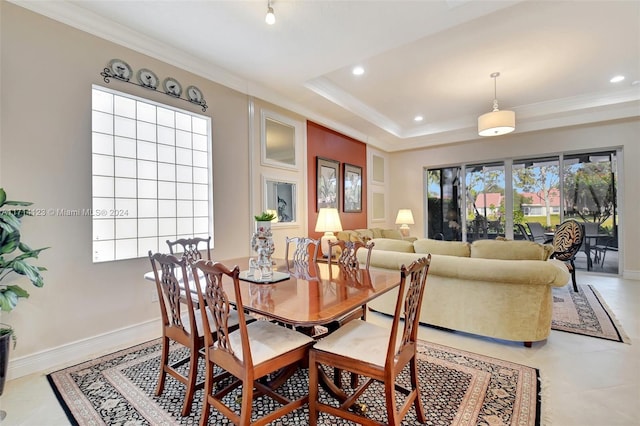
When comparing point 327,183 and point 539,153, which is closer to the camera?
point 327,183

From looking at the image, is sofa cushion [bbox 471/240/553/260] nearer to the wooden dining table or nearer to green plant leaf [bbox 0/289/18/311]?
the wooden dining table

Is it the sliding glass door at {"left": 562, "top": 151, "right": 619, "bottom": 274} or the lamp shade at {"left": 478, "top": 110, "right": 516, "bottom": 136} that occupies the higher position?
the lamp shade at {"left": 478, "top": 110, "right": 516, "bottom": 136}

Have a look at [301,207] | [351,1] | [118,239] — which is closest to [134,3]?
[351,1]

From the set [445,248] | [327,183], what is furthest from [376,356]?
[327,183]

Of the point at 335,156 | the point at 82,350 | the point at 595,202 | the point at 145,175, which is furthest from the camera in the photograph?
the point at 335,156

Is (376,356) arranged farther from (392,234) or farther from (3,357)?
(392,234)

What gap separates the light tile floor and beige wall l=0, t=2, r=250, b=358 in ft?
1.65

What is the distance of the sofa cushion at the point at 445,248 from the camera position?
9.35ft

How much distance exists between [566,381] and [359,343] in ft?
5.44

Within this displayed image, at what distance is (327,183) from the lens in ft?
17.5

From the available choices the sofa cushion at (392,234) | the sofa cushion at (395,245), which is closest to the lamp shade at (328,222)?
the sofa cushion at (395,245)

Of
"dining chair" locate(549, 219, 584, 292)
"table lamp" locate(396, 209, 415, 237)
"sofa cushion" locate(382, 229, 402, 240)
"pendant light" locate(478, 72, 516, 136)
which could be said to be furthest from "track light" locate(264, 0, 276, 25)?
"table lamp" locate(396, 209, 415, 237)

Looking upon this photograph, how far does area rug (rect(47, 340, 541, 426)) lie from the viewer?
1.71m

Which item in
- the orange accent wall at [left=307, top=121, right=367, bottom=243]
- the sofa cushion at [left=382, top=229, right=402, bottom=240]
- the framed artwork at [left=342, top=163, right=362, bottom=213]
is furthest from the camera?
the framed artwork at [left=342, top=163, right=362, bottom=213]
